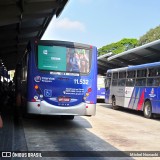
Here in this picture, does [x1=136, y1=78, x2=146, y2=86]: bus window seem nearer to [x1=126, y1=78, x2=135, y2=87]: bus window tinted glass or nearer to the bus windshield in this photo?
[x1=126, y1=78, x2=135, y2=87]: bus window tinted glass

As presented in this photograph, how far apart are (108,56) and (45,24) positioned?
14722mm

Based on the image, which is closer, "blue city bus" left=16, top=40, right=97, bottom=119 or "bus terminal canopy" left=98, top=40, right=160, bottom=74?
"blue city bus" left=16, top=40, right=97, bottom=119

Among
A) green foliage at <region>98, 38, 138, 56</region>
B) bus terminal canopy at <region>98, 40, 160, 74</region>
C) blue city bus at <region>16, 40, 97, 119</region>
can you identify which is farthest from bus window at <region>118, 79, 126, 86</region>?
green foliage at <region>98, 38, 138, 56</region>

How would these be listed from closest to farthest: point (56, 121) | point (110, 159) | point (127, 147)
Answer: point (110, 159)
point (127, 147)
point (56, 121)

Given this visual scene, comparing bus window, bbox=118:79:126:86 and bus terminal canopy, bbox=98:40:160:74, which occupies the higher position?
bus terminal canopy, bbox=98:40:160:74

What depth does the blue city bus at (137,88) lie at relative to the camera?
677 inches

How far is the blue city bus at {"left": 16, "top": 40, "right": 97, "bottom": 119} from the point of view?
12117 mm

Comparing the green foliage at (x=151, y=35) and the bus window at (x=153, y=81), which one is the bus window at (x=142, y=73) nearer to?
the bus window at (x=153, y=81)

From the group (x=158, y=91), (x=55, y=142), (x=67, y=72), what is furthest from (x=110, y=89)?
(x=55, y=142)

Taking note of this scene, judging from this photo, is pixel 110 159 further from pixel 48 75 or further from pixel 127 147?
pixel 48 75

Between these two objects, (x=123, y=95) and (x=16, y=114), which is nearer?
(x=16, y=114)

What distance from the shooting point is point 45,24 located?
22047 mm

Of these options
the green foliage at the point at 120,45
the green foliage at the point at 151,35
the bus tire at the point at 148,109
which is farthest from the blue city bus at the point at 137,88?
the green foliage at the point at 120,45

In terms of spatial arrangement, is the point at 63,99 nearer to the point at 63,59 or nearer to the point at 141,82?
the point at 63,59
